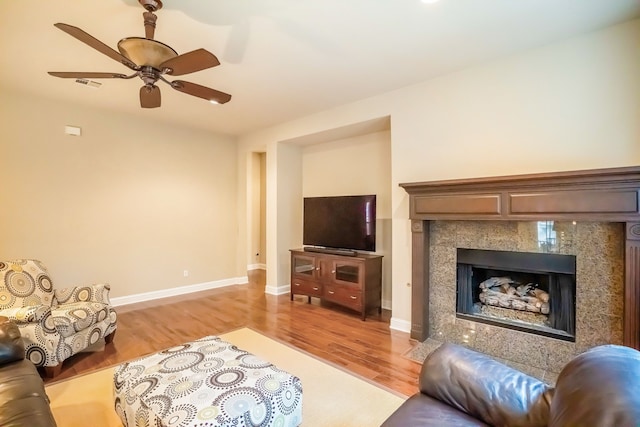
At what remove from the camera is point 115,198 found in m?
4.69

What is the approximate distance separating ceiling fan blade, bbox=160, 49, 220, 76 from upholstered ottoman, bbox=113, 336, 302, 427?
1964 millimetres

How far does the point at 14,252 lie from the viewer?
3898mm

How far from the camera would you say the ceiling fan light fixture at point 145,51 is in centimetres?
202

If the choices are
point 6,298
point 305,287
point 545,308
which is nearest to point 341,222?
point 305,287

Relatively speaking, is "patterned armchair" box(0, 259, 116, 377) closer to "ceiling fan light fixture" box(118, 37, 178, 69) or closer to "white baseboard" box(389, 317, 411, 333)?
"ceiling fan light fixture" box(118, 37, 178, 69)

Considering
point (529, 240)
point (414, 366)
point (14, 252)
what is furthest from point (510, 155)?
point (14, 252)

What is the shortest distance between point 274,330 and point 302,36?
307 centimetres

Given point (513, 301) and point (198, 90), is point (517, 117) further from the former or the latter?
point (198, 90)

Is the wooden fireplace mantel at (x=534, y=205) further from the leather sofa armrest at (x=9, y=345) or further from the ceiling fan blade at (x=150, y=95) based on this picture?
the leather sofa armrest at (x=9, y=345)

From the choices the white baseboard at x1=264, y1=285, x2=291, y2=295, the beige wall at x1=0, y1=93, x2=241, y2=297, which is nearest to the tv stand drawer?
the white baseboard at x1=264, y1=285, x2=291, y2=295

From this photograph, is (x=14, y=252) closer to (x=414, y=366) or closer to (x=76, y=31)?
(x=76, y=31)

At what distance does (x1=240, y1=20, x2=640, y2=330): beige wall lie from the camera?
252 cm

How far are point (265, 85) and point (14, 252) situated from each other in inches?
147

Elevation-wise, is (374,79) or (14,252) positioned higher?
(374,79)
